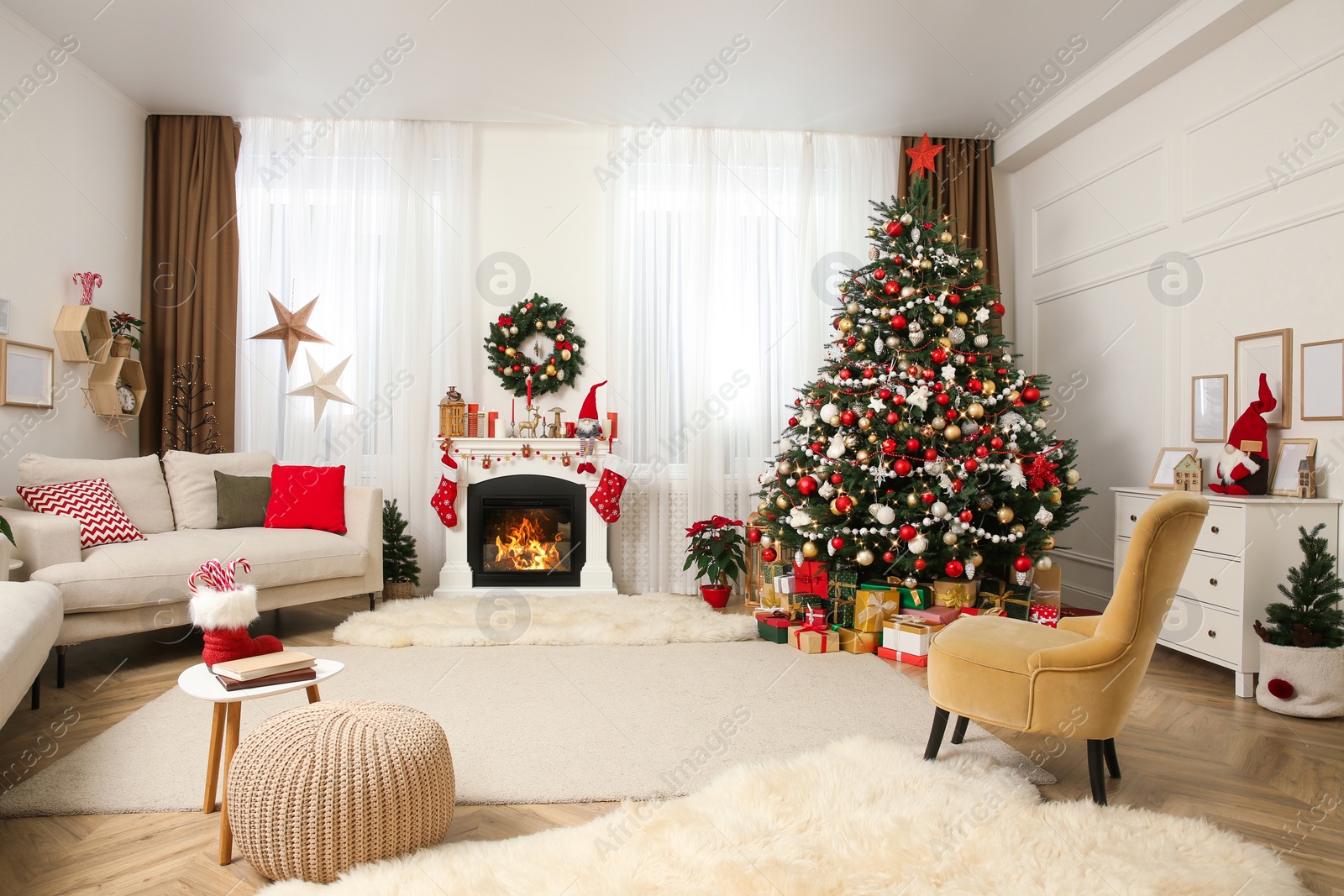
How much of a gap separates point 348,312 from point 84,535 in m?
2.25

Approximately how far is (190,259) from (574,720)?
4.37 meters

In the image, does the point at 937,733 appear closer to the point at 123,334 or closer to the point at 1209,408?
the point at 1209,408

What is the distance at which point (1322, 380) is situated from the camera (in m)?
3.28

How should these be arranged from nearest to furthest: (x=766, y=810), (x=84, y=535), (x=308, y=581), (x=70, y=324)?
(x=766, y=810) < (x=84, y=535) < (x=308, y=581) < (x=70, y=324)

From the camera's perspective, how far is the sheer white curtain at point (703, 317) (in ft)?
17.6

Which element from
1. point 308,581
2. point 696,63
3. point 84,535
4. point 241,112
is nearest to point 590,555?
point 308,581

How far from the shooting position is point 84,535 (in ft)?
11.5

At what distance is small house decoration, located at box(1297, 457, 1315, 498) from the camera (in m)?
3.24

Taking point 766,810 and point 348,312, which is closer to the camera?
point 766,810

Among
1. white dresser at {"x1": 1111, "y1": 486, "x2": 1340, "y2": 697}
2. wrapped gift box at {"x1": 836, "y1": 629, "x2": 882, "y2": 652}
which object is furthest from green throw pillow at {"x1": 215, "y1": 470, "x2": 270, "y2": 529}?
white dresser at {"x1": 1111, "y1": 486, "x2": 1340, "y2": 697}

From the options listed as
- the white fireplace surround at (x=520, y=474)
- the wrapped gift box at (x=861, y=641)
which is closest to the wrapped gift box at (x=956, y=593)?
the wrapped gift box at (x=861, y=641)

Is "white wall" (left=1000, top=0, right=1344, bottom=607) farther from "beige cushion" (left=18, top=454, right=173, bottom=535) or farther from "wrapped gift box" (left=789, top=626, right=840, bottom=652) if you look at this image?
"beige cushion" (left=18, top=454, right=173, bottom=535)

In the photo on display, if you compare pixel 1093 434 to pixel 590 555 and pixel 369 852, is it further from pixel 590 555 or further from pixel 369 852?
pixel 369 852

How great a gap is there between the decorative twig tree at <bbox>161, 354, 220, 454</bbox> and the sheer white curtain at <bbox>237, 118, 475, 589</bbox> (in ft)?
0.65
